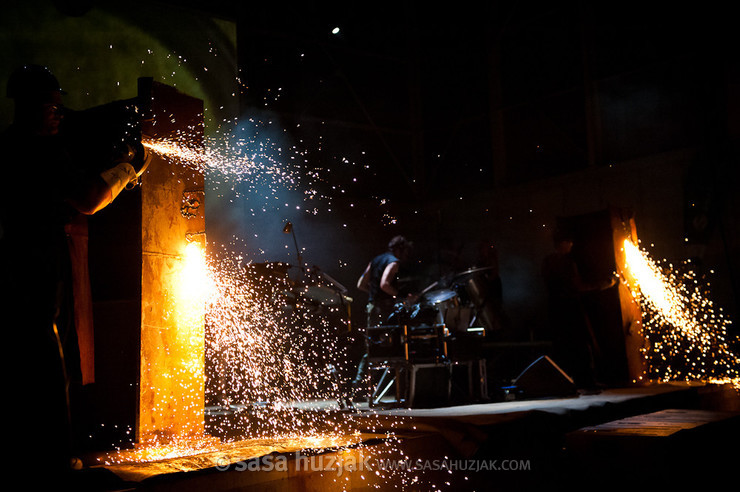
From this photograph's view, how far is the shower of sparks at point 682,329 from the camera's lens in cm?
1041

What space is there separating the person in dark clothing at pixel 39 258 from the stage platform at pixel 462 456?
0.33 metres

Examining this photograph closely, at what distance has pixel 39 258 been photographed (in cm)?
310

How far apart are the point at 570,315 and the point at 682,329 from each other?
311cm

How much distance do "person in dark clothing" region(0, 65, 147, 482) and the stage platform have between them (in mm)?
335

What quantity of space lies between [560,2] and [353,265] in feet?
21.2

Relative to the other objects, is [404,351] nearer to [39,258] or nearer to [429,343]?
[429,343]

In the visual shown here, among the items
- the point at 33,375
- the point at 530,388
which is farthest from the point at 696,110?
the point at 33,375

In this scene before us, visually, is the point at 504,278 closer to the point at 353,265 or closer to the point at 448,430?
the point at 353,265

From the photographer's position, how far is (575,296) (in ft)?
28.4

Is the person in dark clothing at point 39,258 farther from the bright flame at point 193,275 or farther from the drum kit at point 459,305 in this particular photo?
the drum kit at point 459,305

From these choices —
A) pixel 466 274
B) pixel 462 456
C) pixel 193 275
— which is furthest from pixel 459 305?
pixel 193 275

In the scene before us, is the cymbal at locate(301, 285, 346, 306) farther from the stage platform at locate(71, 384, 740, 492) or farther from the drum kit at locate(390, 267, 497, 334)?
the stage platform at locate(71, 384, 740, 492)

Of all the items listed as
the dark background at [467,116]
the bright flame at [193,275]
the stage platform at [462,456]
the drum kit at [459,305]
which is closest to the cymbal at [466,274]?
the drum kit at [459,305]

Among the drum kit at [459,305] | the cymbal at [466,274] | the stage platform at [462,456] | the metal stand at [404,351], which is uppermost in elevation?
the cymbal at [466,274]
